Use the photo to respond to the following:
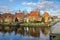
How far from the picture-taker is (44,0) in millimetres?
4207

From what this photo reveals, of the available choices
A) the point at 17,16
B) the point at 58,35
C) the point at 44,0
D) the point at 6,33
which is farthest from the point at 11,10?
the point at 58,35

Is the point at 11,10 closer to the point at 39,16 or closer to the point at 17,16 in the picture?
the point at 17,16

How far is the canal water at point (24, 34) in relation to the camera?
4129 millimetres

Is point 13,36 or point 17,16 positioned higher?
point 17,16

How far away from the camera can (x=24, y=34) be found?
4.16 meters

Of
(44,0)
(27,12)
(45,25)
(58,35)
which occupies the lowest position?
(58,35)

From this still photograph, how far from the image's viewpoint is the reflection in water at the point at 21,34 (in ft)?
13.5

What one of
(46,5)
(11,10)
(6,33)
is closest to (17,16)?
(11,10)

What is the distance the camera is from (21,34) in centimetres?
418

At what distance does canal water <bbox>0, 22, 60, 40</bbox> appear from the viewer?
13.5 ft

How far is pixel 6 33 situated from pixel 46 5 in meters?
Result: 1.29

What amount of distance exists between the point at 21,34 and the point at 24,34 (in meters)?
0.08

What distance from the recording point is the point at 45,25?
414 centimetres

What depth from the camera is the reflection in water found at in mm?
4129
